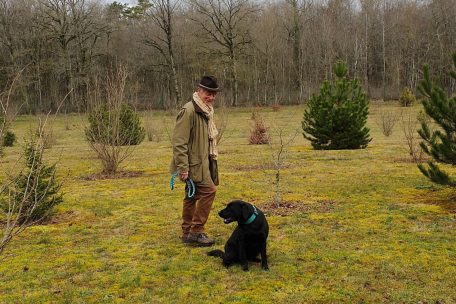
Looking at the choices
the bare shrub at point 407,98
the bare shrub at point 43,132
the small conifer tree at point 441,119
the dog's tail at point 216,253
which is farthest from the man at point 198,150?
the bare shrub at point 407,98

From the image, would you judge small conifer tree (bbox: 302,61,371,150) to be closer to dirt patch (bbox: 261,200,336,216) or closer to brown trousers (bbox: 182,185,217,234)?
dirt patch (bbox: 261,200,336,216)

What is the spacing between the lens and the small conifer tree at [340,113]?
542 inches

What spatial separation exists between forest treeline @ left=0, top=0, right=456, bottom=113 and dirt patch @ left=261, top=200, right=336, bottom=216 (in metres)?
36.5

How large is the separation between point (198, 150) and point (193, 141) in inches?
5.1

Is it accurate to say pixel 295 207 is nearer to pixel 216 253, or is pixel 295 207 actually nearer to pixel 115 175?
pixel 216 253

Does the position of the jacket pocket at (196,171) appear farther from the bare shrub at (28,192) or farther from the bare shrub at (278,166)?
the bare shrub at (278,166)

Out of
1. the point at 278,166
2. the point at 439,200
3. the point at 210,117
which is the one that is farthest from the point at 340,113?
the point at 210,117

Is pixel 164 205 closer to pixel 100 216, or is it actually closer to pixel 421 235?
pixel 100 216

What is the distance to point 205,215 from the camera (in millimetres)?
5703

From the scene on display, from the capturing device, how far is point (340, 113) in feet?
45.7

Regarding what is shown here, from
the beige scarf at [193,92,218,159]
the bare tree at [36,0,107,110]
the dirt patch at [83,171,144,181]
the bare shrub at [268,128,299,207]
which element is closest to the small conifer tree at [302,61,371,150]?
the bare shrub at [268,128,299,207]

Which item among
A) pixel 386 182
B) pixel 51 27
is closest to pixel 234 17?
pixel 51 27

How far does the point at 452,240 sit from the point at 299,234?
192cm

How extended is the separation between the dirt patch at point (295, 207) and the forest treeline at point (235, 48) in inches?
1439
